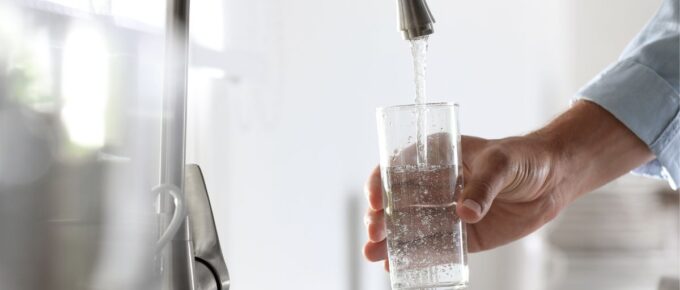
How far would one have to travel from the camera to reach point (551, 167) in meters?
1.16

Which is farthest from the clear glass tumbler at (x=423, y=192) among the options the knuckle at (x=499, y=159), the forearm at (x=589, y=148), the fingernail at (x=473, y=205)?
the forearm at (x=589, y=148)

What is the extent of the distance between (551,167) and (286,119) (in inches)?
19.5

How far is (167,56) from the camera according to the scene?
0.67m

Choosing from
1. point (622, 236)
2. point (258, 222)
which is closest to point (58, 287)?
point (258, 222)

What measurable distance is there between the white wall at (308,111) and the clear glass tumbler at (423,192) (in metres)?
0.39

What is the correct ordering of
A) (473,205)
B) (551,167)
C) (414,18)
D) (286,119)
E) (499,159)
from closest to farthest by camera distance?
(414,18), (473,205), (499,159), (551,167), (286,119)

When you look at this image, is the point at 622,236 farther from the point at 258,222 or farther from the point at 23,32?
the point at 23,32

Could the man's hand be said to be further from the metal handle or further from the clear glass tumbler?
the metal handle

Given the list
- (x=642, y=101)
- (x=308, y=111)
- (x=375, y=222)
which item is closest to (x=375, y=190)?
(x=375, y=222)

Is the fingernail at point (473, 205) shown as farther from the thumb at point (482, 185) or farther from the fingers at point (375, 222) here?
the fingers at point (375, 222)

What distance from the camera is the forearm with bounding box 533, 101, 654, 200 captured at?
119 cm

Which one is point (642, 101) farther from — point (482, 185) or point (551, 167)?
point (482, 185)

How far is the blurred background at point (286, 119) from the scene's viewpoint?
0.57 metres

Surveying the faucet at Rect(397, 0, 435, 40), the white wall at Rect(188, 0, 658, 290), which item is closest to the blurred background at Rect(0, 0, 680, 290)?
the white wall at Rect(188, 0, 658, 290)
